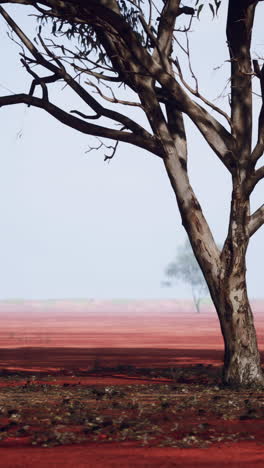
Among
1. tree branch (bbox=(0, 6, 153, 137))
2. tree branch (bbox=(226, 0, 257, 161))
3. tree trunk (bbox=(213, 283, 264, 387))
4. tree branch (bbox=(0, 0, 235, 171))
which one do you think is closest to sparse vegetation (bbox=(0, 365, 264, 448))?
tree trunk (bbox=(213, 283, 264, 387))

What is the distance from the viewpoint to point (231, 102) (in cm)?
1831

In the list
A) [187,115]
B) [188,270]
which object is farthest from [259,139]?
[188,270]

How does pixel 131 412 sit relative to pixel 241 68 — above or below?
below

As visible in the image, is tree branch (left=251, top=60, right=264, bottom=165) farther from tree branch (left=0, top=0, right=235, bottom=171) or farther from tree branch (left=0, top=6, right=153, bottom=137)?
tree branch (left=0, top=6, right=153, bottom=137)

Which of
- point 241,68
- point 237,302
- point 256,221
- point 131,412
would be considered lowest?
point 131,412

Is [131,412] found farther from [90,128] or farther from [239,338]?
[90,128]

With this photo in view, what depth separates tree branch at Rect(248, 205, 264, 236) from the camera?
17698mm

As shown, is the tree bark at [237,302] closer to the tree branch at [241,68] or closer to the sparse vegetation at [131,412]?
the sparse vegetation at [131,412]

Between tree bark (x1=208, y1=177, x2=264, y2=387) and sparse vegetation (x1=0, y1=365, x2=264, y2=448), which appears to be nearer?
sparse vegetation (x1=0, y1=365, x2=264, y2=448)

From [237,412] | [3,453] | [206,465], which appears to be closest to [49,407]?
[237,412]

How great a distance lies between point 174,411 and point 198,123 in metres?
6.52

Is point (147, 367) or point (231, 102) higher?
point (231, 102)

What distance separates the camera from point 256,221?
699 inches

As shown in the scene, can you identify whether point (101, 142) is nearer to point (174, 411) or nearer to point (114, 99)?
point (114, 99)
